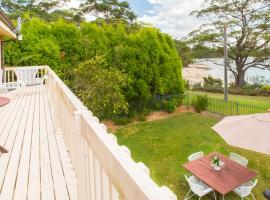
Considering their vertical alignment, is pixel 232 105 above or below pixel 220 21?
below

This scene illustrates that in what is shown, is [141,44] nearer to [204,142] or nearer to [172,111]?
[172,111]

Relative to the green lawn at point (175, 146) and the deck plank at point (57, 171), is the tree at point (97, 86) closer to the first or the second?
the green lawn at point (175, 146)

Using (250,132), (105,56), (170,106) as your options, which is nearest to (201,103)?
(170,106)

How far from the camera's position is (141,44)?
11.6 metres

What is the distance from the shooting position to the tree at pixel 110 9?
952 inches

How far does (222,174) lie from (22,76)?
800 cm

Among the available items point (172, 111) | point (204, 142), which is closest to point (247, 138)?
point (204, 142)

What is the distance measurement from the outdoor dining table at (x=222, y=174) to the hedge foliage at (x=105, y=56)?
4433 mm

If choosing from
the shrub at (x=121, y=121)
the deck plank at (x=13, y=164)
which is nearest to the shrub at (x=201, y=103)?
the shrub at (x=121, y=121)

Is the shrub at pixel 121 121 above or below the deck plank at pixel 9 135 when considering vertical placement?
below

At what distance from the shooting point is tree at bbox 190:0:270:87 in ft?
59.4

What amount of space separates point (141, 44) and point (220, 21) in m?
10.7

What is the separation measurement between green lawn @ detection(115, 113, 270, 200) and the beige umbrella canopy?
1.83m

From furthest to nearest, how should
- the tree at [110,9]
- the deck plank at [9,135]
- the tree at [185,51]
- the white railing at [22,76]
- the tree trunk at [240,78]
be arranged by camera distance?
1. the tree at [110,9]
2. the tree at [185,51]
3. the tree trunk at [240,78]
4. the white railing at [22,76]
5. the deck plank at [9,135]
